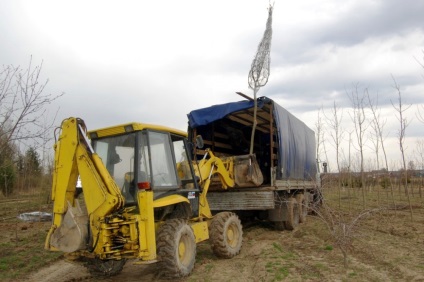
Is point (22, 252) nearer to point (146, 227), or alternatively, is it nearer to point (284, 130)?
point (146, 227)

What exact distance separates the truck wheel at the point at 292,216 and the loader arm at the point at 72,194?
20.9 ft

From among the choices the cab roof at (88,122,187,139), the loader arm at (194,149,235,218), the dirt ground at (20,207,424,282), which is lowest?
the dirt ground at (20,207,424,282)

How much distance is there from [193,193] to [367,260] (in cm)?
343

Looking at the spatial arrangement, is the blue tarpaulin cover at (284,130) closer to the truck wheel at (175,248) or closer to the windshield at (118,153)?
the windshield at (118,153)

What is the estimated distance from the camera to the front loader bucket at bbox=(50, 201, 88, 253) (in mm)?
5656

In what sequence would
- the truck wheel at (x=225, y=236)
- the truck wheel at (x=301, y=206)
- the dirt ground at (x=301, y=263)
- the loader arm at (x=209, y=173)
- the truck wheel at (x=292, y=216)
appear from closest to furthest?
the dirt ground at (x=301, y=263), the truck wheel at (x=225, y=236), the loader arm at (x=209, y=173), the truck wheel at (x=292, y=216), the truck wheel at (x=301, y=206)

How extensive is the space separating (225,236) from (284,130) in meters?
4.58

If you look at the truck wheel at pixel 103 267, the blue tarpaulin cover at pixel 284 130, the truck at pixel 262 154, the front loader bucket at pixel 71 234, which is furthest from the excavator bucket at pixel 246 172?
the front loader bucket at pixel 71 234

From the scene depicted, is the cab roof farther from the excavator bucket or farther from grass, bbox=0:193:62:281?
the excavator bucket

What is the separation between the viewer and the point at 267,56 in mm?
10594

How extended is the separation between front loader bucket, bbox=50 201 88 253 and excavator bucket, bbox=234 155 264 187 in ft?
16.5

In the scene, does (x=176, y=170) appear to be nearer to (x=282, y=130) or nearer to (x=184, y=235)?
(x=184, y=235)

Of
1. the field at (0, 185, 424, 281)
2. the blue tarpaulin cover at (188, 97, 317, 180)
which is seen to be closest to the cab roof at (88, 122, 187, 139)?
the field at (0, 185, 424, 281)

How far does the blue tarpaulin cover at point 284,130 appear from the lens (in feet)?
35.2
